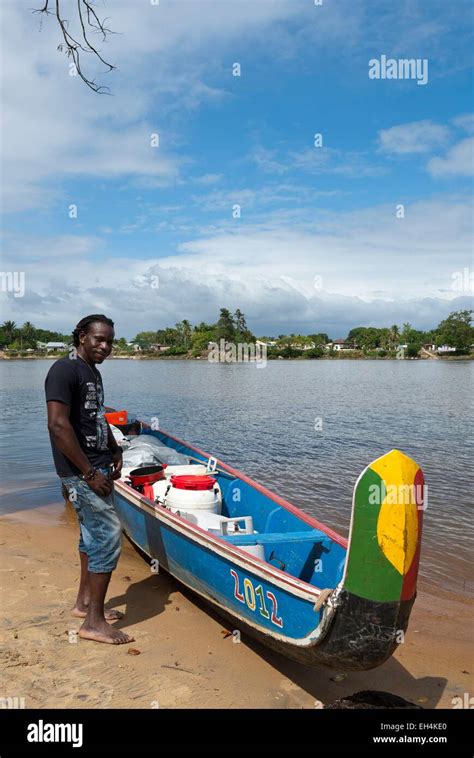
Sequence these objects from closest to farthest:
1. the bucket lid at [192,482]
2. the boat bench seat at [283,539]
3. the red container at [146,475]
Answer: the boat bench seat at [283,539] < the bucket lid at [192,482] < the red container at [146,475]

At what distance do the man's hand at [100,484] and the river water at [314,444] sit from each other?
14.8 feet

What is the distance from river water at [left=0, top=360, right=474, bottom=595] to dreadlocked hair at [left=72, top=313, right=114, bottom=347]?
505cm

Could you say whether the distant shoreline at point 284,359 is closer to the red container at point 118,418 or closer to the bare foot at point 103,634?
the red container at point 118,418

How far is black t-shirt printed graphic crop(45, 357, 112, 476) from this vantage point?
3.96 m

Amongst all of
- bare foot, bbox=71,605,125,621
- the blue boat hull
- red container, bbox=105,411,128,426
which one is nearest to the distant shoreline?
red container, bbox=105,411,128,426

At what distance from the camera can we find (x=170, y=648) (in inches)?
182

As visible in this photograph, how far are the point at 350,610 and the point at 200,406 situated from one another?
22331 mm

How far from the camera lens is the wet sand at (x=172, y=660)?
13.0 ft

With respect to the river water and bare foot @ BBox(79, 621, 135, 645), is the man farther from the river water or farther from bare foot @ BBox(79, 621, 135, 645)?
the river water

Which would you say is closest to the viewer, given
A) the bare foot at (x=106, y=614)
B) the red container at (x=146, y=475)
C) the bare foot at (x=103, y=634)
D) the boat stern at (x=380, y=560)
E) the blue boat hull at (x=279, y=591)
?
the boat stern at (x=380, y=560)

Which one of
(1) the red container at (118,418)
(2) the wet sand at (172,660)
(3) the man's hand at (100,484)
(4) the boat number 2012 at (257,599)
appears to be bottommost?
(2) the wet sand at (172,660)

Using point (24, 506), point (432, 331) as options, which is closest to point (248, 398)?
point (24, 506)

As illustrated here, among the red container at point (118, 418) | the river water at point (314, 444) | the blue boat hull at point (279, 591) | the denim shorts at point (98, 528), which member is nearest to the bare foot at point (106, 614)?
the blue boat hull at point (279, 591)
